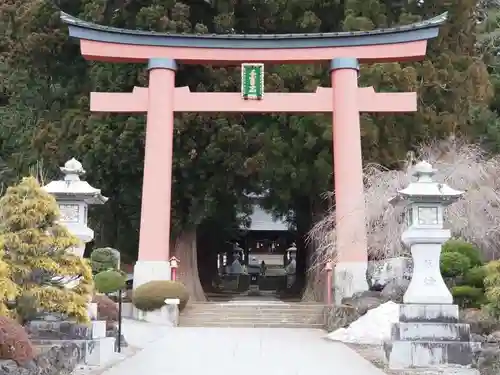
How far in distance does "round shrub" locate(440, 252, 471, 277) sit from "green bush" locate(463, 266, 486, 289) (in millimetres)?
103

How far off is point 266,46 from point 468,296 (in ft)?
27.0

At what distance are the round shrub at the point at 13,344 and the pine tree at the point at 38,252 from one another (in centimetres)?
132

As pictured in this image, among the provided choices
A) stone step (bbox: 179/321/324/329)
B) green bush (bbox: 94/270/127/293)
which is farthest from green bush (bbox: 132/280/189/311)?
green bush (bbox: 94/270/127/293)

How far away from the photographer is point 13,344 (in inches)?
A: 240

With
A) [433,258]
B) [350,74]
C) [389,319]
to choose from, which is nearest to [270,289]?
[350,74]

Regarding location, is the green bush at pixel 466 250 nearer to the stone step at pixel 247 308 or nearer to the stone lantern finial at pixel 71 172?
the stone step at pixel 247 308

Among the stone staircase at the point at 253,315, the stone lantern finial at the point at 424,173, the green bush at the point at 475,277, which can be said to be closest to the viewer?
the stone lantern finial at the point at 424,173

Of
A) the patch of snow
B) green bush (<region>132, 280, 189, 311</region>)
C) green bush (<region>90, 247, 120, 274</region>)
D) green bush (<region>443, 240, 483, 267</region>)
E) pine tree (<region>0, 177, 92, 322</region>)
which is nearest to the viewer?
pine tree (<region>0, 177, 92, 322</region>)

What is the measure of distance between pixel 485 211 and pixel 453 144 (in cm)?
358

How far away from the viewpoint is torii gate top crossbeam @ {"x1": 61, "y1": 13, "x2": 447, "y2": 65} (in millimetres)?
16484

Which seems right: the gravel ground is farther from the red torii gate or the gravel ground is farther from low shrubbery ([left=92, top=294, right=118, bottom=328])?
the red torii gate

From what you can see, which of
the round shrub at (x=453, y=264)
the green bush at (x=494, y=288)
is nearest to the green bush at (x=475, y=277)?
the round shrub at (x=453, y=264)

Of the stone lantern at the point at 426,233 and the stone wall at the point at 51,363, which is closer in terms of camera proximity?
the stone wall at the point at 51,363

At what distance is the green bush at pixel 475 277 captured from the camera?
11516 millimetres
